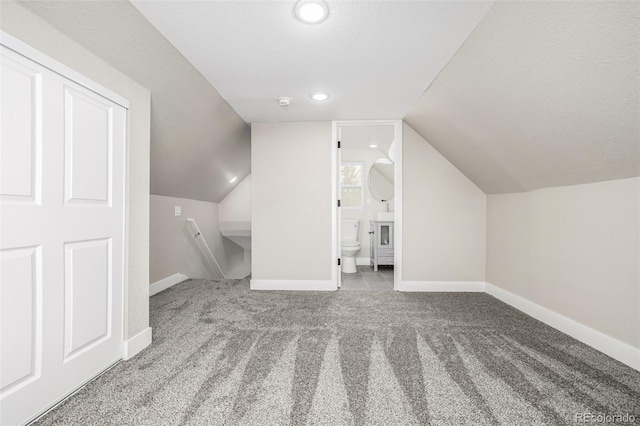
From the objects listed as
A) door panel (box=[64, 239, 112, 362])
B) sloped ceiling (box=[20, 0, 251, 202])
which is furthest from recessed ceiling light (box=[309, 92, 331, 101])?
door panel (box=[64, 239, 112, 362])

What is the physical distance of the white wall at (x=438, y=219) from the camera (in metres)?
3.16

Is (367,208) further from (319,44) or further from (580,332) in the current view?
(319,44)

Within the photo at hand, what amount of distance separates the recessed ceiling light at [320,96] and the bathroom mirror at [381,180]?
2.53 m

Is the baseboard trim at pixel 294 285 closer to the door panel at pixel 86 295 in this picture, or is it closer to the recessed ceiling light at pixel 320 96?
the door panel at pixel 86 295

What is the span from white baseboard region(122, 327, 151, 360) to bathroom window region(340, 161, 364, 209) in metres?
3.71

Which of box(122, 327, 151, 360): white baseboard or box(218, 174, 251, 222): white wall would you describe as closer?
box(122, 327, 151, 360): white baseboard

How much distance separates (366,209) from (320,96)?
276 cm

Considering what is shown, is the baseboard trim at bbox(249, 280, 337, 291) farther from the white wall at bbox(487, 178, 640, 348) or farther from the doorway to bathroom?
the white wall at bbox(487, 178, 640, 348)

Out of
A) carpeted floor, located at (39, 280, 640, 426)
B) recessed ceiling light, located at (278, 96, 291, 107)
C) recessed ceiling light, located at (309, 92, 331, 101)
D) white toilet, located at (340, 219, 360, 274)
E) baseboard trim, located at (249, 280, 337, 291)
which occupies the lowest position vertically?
carpeted floor, located at (39, 280, 640, 426)

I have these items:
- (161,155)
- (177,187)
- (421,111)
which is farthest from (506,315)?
(177,187)

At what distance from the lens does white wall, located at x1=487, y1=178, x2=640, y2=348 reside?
162cm

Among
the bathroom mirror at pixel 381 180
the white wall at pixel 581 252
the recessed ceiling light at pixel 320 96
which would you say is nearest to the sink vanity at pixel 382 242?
the bathroom mirror at pixel 381 180

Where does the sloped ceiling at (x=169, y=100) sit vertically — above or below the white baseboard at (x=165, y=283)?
above

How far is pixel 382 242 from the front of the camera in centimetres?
452
